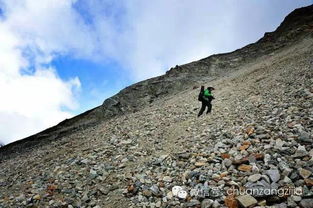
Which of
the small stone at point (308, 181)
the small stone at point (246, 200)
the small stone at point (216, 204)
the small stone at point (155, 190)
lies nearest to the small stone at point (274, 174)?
the small stone at point (308, 181)

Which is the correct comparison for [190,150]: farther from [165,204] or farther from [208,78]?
[208,78]

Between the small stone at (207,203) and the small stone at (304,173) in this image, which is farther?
the small stone at (207,203)

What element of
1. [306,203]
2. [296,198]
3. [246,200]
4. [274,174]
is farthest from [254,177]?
[306,203]

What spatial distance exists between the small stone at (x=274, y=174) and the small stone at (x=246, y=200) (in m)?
0.89

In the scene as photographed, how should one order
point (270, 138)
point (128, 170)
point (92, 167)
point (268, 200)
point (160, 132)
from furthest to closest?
point (160, 132), point (92, 167), point (128, 170), point (270, 138), point (268, 200)

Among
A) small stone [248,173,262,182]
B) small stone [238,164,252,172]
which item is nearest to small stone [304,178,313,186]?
small stone [248,173,262,182]

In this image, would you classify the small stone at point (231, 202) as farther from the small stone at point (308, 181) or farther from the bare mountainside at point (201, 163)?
the small stone at point (308, 181)

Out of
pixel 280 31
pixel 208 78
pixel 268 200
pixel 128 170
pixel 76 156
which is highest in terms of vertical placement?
pixel 280 31

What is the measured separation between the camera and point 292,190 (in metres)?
6.03

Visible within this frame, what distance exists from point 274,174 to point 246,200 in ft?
3.93

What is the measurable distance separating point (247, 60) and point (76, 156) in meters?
30.8

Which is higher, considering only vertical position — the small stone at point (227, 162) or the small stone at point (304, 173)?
the small stone at point (227, 162)

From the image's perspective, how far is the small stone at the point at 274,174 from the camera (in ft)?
21.3

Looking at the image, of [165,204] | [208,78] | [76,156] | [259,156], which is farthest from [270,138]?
[208,78]
